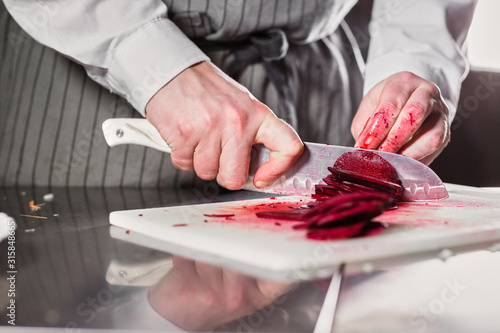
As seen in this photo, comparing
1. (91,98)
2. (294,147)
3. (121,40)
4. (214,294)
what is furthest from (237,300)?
(91,98)

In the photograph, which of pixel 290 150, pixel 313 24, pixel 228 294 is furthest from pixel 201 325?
pixel 313 24

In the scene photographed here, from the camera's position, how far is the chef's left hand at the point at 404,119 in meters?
1.37

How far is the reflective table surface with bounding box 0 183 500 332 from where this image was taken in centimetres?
50

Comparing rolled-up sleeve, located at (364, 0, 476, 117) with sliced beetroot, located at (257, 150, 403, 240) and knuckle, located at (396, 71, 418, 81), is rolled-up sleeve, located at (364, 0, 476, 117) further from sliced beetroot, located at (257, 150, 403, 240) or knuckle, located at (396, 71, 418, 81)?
sliced beetroot, located at (257, 150, 403, 240)

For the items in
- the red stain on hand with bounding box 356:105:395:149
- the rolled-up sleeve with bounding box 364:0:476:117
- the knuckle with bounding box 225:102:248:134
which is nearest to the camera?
the knuckle with bounding box 225:102:248:134

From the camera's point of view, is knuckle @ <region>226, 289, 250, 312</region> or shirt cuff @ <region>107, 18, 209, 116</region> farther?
shirt cuff @ <region>107, 18, 209, 116</region>

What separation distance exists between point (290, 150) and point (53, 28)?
0.78 m

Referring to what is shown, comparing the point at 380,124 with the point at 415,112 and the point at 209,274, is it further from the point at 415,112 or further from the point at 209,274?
the point at 209,274

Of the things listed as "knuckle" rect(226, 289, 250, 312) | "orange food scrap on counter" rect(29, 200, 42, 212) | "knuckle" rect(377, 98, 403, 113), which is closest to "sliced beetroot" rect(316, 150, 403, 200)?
"knuckle" rect(377, 98, 403, 113)

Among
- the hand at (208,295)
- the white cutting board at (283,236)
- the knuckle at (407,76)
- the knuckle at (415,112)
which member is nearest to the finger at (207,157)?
the white cutting board at (283,236)

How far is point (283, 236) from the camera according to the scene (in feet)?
2.61

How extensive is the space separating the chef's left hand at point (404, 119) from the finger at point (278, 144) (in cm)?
33

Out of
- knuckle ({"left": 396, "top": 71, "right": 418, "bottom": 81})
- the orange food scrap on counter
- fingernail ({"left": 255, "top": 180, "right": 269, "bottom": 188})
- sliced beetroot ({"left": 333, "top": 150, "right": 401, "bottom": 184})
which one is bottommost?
the orange food scrap on counter

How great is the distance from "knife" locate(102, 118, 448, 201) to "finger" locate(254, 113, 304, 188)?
0.22 ft
